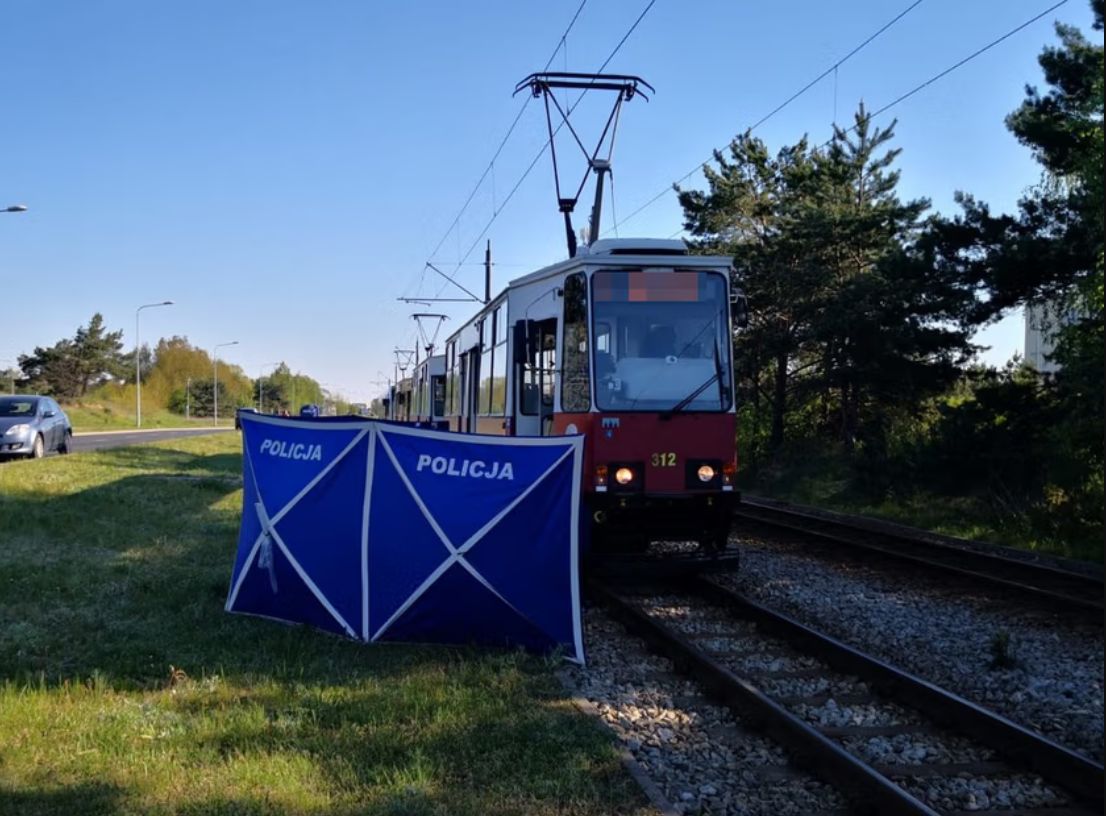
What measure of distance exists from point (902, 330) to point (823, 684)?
16806 mm

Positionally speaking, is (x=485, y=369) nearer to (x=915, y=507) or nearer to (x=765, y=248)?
(x=915, y=507)

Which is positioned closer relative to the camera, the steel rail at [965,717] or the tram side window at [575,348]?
the steel rail at [965,717]

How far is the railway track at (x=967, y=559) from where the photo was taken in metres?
9.47

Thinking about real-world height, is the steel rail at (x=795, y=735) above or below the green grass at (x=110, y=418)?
below

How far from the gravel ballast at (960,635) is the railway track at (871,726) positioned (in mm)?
499

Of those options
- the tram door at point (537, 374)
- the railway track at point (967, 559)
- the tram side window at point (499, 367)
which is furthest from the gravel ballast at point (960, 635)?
the tram side window at point (499, 367)

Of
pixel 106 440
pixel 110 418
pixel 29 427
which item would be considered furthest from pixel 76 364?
pixel 29 427

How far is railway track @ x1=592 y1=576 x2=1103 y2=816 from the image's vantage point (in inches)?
181

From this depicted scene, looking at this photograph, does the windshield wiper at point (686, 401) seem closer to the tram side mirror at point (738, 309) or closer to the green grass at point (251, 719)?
the tram side mirror at point (738, 309)

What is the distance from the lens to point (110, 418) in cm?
7425

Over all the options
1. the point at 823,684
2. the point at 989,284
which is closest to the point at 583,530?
the point at 823,684

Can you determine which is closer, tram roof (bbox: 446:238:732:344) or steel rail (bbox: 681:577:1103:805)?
steel rail (bbox: 681:577:1103:805)

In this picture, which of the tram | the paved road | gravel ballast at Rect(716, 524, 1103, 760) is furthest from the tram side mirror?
the paved road

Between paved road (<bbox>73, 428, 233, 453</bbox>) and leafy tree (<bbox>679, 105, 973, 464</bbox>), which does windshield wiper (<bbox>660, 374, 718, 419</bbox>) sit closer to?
leafy tree (<bbox>679, 105, 973, 464</bbox>)
